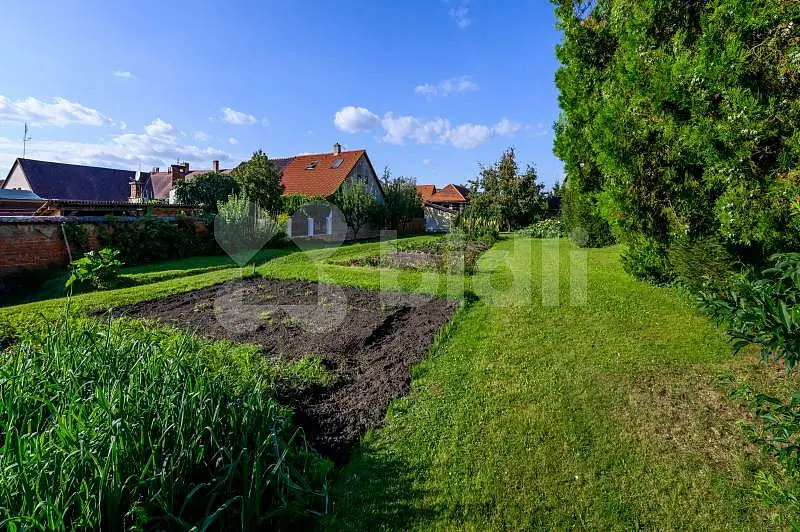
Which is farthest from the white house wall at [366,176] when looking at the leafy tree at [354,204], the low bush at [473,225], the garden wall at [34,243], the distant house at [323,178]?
the garden wall at [34,243]

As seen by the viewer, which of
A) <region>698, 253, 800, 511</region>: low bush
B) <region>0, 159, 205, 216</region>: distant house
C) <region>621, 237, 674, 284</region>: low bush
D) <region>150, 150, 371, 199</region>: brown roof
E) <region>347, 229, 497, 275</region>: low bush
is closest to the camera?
<region>698, 253, 800, 511</region>: low bush

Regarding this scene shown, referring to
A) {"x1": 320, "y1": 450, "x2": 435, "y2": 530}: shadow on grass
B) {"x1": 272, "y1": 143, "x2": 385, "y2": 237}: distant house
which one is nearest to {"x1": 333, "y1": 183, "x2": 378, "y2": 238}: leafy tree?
{"x1": 272, "y1": 143, "x2": 385, "y2": 237}: distant house

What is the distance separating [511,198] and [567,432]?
2393cm

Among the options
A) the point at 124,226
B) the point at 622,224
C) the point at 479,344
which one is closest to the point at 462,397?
the point at 479,344

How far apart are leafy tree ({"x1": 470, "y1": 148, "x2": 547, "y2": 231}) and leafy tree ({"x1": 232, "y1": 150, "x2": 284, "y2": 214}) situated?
12369mm

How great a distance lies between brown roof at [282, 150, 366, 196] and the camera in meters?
23.5

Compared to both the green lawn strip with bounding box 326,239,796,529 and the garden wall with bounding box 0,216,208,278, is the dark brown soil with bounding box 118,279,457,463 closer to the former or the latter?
the green lawn strip with bounding box 326,239,796,529

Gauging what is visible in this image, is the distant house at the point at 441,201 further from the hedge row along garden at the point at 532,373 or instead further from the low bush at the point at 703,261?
the low bush at the point at 703,261

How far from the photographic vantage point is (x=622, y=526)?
7.07 ft

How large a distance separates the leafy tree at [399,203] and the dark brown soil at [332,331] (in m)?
15.3

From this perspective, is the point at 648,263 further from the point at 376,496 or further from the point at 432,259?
the point at 376,496

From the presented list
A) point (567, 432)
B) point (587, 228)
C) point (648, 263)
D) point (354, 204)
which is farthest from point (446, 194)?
point (567, 432)

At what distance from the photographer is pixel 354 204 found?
19672 millimetres

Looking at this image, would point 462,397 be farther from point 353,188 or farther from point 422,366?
point 353,188
